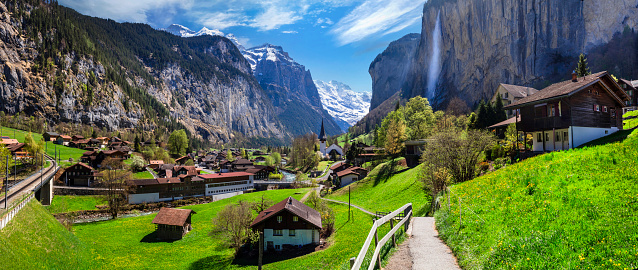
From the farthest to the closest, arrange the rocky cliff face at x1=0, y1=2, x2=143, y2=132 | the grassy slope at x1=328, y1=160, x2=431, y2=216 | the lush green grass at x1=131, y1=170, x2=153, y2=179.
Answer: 1. the rocky cliff face at x1=0, y1=2, x2=143, y2=132
2. the lush green grass at x1=131, y1=170, x2=153, y2=179
3. the grassy slope at x1=328, y1=160, x2=431, y2=216

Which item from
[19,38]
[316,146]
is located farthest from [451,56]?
[19,38]

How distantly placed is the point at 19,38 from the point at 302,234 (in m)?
227

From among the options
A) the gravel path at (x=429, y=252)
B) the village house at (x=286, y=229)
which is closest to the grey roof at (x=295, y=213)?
the village house at (x=286, y=229)

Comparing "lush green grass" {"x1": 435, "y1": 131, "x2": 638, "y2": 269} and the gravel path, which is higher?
"lush green grass" {"x1": 435, "y1": 131, "x2": 638, "y2": 269}

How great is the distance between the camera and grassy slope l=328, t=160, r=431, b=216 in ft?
134

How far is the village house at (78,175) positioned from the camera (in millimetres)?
78938

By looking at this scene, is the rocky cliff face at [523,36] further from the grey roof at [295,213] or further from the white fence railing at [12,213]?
the white fence railing at [12,213]

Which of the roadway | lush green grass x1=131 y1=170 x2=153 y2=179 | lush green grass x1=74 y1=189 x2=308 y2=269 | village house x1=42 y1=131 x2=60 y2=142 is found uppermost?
village house x1=42 y1=131 x2=60 y2=142

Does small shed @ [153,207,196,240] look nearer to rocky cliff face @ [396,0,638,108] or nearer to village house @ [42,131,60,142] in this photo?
village house @ [42,131,60,142]

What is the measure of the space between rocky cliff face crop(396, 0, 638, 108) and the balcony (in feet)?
338

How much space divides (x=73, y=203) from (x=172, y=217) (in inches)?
1403

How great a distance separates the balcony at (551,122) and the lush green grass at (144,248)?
35240mm

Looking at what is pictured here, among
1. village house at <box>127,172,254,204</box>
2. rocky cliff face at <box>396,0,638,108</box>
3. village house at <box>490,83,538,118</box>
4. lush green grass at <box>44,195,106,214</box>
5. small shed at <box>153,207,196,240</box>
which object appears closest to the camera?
small shed at <box>153,207,196,240</box>

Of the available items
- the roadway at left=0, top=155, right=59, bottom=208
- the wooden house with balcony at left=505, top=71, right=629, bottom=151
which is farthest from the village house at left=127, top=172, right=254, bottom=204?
the wooden house with balcony at left=505, top=71, right=629, bottom=151
